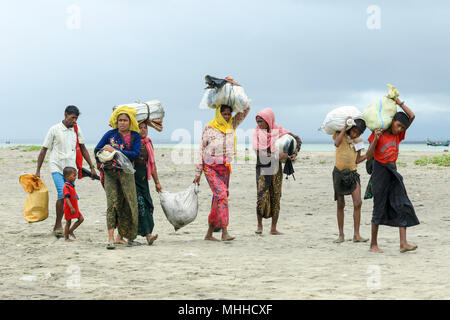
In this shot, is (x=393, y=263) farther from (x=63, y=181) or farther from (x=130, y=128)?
(x=63, y=181)

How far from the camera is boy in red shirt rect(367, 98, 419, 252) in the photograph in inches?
261

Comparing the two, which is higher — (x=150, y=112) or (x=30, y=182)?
(x=150, y=112)

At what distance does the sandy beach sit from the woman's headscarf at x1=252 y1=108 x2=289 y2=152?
1.39 meters

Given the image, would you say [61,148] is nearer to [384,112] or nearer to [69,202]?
[69,202]

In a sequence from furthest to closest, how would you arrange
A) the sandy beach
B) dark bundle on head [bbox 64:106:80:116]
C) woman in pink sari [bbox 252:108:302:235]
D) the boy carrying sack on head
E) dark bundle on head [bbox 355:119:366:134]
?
1. woman in pink sari [bbox 252:108:302:235]
2. dark bundle on head [bbox 64:106:80:116]
3. the boy carrying sack on head
4. dark bundle on head [bbox 355:119:366:134]
5. the sandy beach

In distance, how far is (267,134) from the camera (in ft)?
27.3

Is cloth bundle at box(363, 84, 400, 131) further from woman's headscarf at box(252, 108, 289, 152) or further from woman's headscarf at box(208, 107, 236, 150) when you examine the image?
woman's headscarf at box(208, 107, 236, 150)

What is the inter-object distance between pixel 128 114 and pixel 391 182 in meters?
3.43

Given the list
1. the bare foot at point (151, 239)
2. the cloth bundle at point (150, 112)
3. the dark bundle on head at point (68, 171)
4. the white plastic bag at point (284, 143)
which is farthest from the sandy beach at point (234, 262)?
the cloth bundle at point (150, 112)

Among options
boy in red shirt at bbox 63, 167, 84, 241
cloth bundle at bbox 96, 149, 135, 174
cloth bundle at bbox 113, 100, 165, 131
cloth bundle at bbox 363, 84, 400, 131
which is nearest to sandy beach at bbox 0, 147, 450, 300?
boy in red shirt at bbox 63, 167, 84, 241

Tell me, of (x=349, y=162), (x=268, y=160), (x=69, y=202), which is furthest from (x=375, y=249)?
(x=69, y=202)

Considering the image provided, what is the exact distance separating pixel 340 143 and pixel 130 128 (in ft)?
9.24
